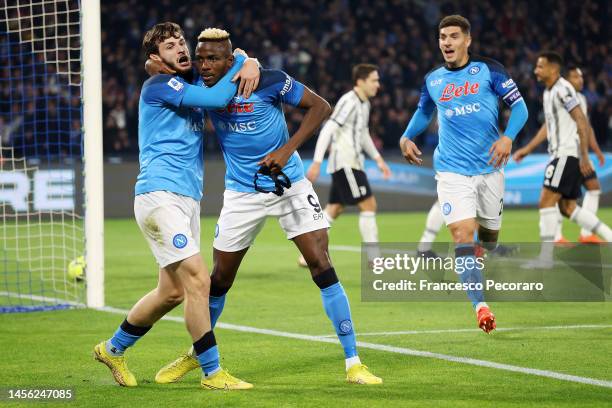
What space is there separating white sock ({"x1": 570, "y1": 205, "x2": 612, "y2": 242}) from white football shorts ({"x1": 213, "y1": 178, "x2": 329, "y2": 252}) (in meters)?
6.75

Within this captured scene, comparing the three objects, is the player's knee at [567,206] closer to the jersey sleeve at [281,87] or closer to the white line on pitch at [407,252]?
the white line on pitch at [407,252]

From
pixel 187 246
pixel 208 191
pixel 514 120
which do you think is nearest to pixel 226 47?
pixel 187 246

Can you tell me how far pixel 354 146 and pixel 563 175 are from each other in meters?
2.77

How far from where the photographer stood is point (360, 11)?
2903 cm

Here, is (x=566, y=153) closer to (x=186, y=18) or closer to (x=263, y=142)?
(x=263, y=142)

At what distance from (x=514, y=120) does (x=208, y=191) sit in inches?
584

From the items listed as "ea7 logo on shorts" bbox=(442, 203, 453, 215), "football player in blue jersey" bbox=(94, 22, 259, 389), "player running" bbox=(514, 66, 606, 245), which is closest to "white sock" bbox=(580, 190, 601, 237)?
"player running" bbox=(514, 66, 606, 245)

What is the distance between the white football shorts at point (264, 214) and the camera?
686cm

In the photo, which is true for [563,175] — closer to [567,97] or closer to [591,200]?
[567,97]

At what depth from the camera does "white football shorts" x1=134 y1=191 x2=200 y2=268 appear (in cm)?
647

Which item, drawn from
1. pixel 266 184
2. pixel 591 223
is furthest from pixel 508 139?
pixel 591 223

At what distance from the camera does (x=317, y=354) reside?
25.6ft

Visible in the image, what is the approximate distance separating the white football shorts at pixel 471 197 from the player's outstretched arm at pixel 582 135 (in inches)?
130

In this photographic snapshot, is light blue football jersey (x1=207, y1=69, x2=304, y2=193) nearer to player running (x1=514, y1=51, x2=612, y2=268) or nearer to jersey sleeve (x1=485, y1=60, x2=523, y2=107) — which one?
jersey sleeve (x1=485, y1=60, x2=523, y2=107)
